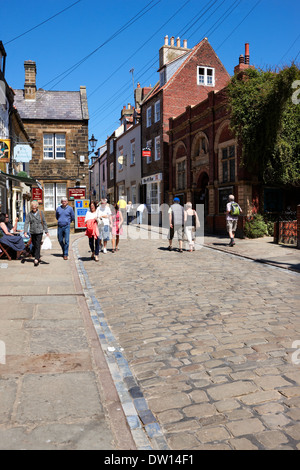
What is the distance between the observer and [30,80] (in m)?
30.5

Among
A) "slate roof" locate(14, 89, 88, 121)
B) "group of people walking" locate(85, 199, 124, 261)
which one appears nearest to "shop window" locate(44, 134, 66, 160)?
"slate roof" locate(14, 89, 88, 121)

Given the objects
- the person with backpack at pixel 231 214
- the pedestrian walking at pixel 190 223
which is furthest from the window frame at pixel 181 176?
the pedestrian walking at pixel 190 223

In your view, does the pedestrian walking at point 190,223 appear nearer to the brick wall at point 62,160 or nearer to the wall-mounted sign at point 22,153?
the wall-mounted sign at point 22,153

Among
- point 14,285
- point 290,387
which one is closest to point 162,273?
point 14,285

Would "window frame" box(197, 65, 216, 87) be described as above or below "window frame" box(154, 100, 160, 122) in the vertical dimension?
above

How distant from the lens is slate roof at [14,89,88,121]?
98.3 ft

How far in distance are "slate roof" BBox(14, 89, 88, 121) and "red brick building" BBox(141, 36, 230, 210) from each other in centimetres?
533

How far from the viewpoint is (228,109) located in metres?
18.6

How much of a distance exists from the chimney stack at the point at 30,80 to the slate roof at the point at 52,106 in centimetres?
39

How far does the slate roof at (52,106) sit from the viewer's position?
29953 millimetres

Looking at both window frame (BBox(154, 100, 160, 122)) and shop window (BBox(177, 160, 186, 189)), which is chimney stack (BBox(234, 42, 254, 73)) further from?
window frame (BBox(154, 100, 160, 122))

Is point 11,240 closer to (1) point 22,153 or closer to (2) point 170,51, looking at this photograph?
(1) point 22,153

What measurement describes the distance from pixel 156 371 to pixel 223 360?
0.74 metres
